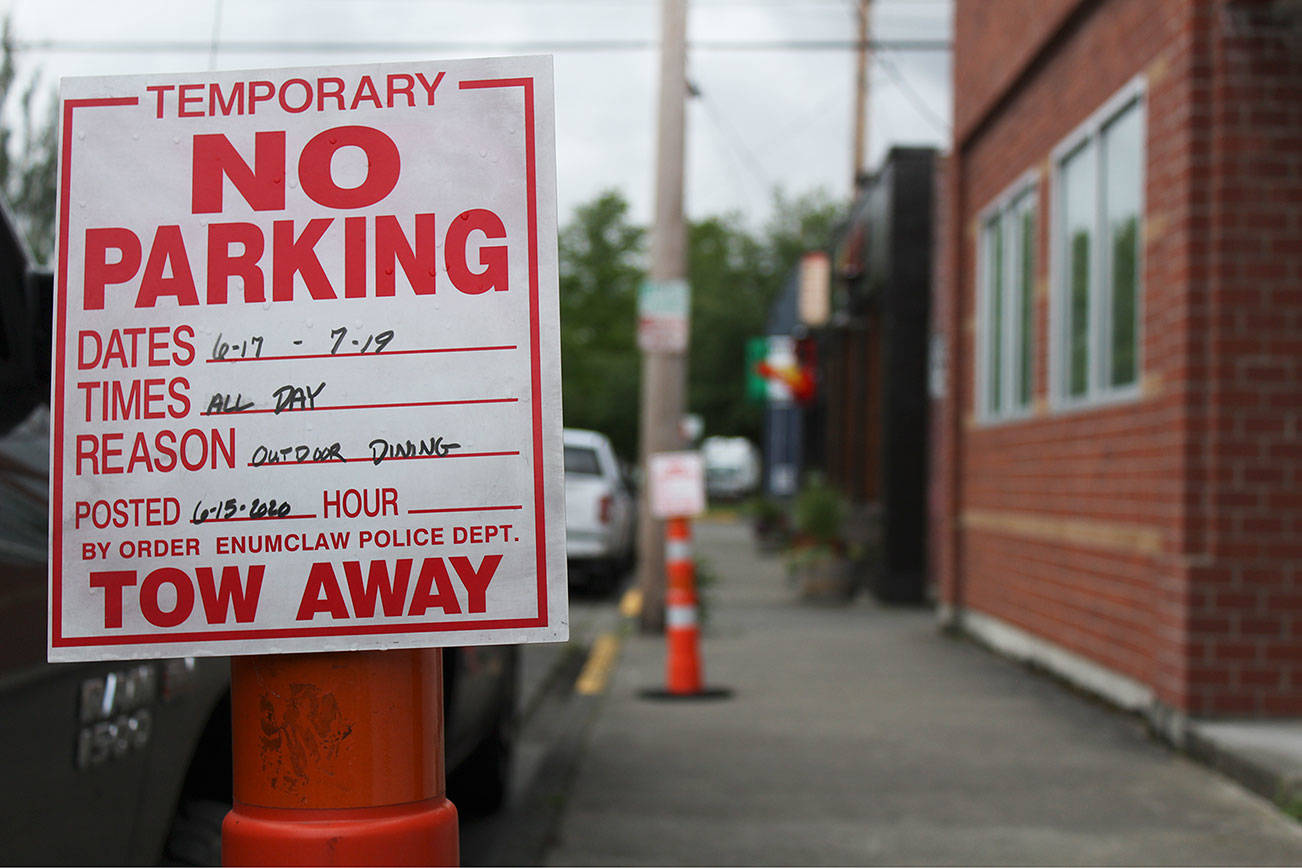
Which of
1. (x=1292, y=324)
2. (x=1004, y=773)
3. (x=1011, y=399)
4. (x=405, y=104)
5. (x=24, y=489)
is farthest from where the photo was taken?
(x=1011, y=399)

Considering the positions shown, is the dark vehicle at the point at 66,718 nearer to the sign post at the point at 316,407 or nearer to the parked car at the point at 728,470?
the sign post at the point at 316,407

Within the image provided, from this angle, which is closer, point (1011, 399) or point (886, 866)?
point (886, 866)

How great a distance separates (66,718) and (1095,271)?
744 centimetres

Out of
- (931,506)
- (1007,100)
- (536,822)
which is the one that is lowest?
(536,822)

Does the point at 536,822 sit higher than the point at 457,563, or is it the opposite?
the point at 457,563

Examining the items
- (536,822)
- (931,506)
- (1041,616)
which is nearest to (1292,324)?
(1041,616)

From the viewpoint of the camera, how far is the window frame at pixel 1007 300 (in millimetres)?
10672

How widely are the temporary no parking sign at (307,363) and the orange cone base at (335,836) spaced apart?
0.88 ft

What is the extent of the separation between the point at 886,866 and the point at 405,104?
11.2 feet

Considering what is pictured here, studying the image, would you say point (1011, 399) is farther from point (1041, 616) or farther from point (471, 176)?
point (471, 176)

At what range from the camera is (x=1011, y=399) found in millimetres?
11305

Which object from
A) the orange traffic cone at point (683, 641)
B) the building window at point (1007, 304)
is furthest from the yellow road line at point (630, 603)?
the orange traffic cone at point (683, 641)

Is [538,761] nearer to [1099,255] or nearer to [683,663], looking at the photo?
[683,663]

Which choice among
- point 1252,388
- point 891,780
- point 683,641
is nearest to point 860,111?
point 683,641
